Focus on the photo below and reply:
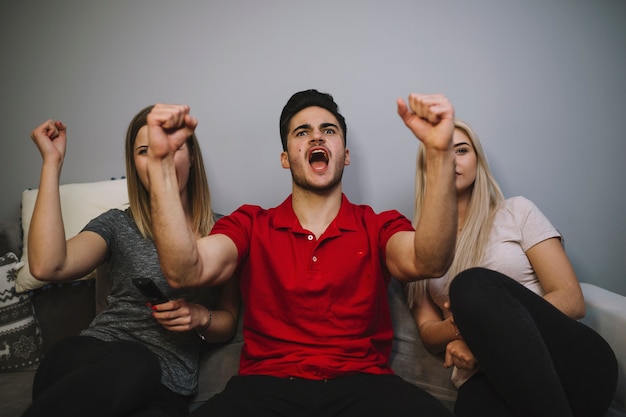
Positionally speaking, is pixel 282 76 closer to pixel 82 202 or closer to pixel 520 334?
pixel 82 202

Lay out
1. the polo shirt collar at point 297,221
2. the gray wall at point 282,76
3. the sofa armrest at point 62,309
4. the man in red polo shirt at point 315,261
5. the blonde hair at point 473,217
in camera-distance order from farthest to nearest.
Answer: the gray wall at point 282,76 → the sofa armrest at point 62,309 → the blonde hair at point 473,217 → the polo shirt collar at point 297,221 → the man in red polo shirt at point 315,261

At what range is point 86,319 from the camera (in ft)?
5.38

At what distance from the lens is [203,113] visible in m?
1.87

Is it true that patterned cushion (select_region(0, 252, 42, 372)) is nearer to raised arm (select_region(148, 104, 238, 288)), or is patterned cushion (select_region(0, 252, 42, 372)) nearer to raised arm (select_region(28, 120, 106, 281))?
raised arm (select_region(28, 120, 106, 281))

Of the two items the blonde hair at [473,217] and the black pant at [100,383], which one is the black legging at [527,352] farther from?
the black pant at [100,383]

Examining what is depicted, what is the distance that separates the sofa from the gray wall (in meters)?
0.25

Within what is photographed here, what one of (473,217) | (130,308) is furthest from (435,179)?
(130,308)

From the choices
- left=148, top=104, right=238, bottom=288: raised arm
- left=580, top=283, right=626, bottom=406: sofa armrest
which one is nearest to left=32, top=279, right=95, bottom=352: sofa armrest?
left=148, top=104, right=238, bottom=288: raised arm

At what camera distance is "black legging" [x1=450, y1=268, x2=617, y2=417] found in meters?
1.00

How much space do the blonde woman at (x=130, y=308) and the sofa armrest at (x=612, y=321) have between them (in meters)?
1.13

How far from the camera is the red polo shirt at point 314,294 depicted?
49.3 inches

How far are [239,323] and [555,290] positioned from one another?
98 cm

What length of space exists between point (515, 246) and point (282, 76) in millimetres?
1078

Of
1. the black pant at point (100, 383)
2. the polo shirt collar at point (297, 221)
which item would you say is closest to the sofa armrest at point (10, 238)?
the black pant at point (100, 383)
